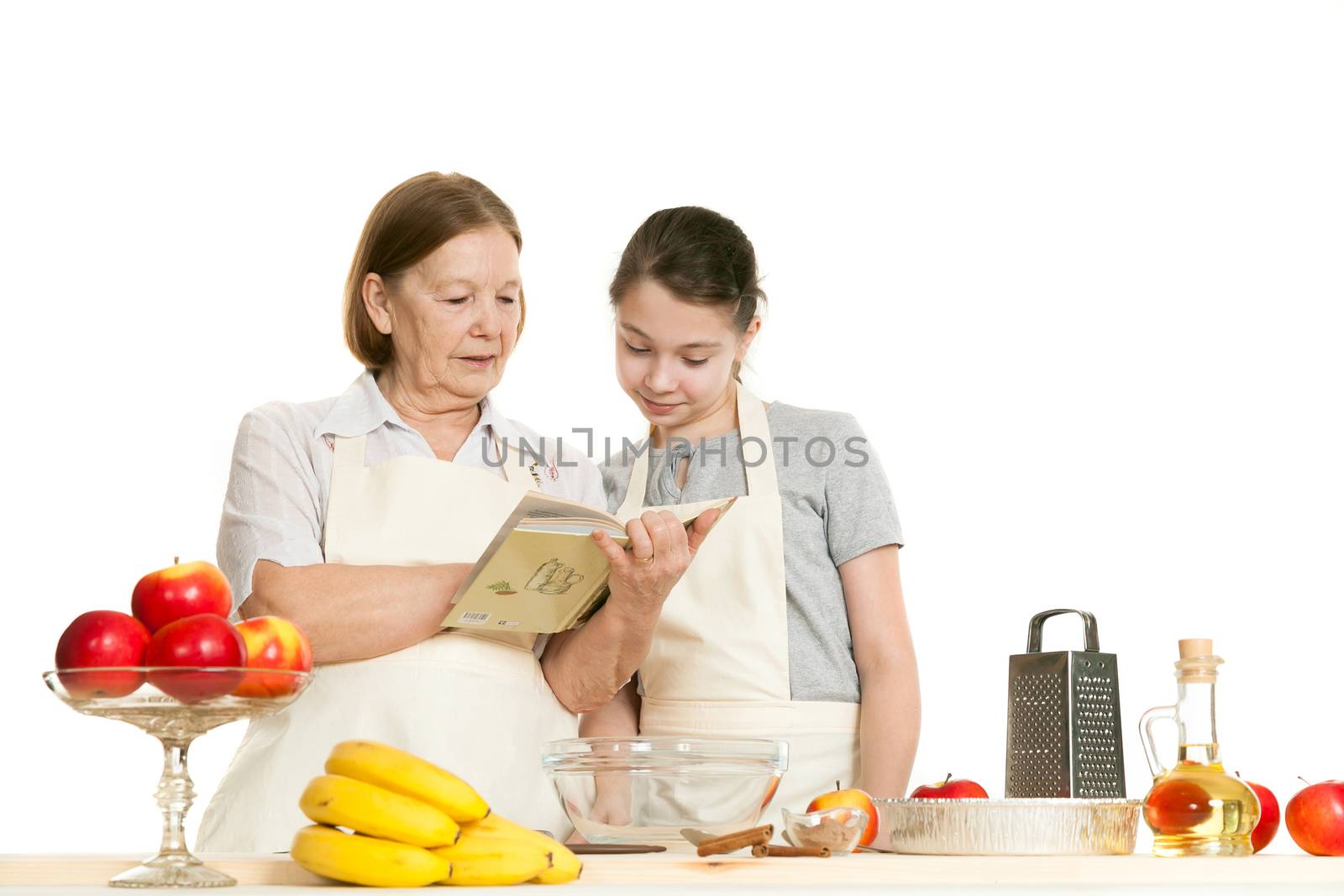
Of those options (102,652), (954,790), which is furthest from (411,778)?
(954,790)

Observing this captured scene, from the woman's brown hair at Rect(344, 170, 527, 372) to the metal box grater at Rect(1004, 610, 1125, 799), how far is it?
3.25ft

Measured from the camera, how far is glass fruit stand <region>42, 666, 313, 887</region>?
3.62 ft

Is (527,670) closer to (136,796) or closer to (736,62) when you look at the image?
(136,796)

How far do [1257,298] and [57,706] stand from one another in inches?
131

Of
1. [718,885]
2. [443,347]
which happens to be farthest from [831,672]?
[718,885]

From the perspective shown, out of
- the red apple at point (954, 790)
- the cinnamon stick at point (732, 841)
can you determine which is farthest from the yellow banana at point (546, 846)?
the red apple at point (954, 790)

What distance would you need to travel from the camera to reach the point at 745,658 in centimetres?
213

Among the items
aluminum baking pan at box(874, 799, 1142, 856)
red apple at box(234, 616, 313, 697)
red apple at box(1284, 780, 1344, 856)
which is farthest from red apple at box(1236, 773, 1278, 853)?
red apple at box(234, 616, 313, 697)

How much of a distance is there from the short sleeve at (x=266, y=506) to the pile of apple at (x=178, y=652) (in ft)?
1.94

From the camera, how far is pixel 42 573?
11.2ft

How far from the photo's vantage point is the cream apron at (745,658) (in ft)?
6.91

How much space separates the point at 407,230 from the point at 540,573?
62cm

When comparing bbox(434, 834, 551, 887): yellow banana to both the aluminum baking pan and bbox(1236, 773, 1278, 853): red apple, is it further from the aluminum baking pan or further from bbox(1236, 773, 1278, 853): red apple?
bbox(1236, 773, 1278, 853): red apple

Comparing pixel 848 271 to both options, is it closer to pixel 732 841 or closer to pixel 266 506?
pixel 266 506
